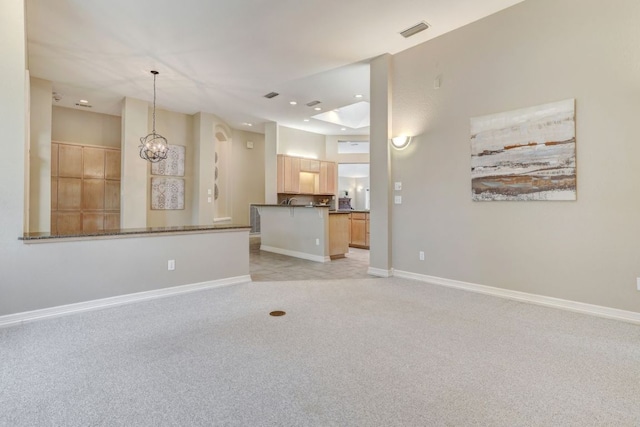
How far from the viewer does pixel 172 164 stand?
7152 mm

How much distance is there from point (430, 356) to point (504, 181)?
2.29 m

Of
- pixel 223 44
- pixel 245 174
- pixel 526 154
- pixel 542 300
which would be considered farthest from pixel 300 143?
pixel 542 300

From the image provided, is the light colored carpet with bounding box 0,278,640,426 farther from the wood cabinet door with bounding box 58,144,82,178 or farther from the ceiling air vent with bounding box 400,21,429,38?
the wood cabinet door with bounding box 58,144,82,178

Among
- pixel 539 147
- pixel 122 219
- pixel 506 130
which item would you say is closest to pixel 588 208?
pixel 539 147

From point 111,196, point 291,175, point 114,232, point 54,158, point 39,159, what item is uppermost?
point 54,158

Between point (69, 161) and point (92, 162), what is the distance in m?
0.38

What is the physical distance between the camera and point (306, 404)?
166cm

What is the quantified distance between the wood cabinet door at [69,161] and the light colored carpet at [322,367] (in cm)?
486

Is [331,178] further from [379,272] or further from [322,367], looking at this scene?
[322,367]

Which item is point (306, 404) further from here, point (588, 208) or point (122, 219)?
point (122, 219)

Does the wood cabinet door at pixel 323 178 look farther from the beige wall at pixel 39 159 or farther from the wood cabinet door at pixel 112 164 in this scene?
the beige wall at pixel 39 159

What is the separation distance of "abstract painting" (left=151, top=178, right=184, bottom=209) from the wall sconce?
16.7ft

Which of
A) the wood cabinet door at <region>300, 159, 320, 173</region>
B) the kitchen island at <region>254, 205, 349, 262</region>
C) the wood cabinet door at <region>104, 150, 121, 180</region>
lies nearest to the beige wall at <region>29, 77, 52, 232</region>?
the wood cabinet door at <region>104, 150, 121, 180</region>

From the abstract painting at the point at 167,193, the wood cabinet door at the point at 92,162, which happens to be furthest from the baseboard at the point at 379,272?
the wood cabinet door at the point at 92,162
